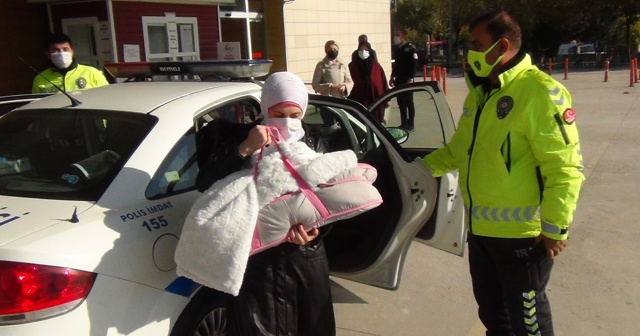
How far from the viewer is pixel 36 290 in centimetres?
204

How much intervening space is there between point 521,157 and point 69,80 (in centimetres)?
379

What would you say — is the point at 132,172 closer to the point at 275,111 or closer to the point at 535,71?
the point at 275,111

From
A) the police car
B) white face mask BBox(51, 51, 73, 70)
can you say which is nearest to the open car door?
the police car

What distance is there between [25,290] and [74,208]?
39 cm

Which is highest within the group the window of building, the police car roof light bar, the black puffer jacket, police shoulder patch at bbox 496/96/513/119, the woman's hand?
the window of building

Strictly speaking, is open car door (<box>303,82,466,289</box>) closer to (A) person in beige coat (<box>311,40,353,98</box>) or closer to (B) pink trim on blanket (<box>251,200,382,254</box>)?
(B) pink trim on blanket (<box>251,200,382,254</box>)

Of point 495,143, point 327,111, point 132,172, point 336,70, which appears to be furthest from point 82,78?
point 336,70

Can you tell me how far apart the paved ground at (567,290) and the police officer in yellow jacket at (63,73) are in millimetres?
2621

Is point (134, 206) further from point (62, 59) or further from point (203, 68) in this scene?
point (62, 59)

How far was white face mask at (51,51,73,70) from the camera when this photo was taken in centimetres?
494

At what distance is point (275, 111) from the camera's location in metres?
2.38

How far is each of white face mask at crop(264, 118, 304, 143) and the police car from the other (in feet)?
1.19

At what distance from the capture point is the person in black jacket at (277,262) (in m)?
2.32

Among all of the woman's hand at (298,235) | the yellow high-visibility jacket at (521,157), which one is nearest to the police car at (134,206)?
the woman's hand at (298,235)
